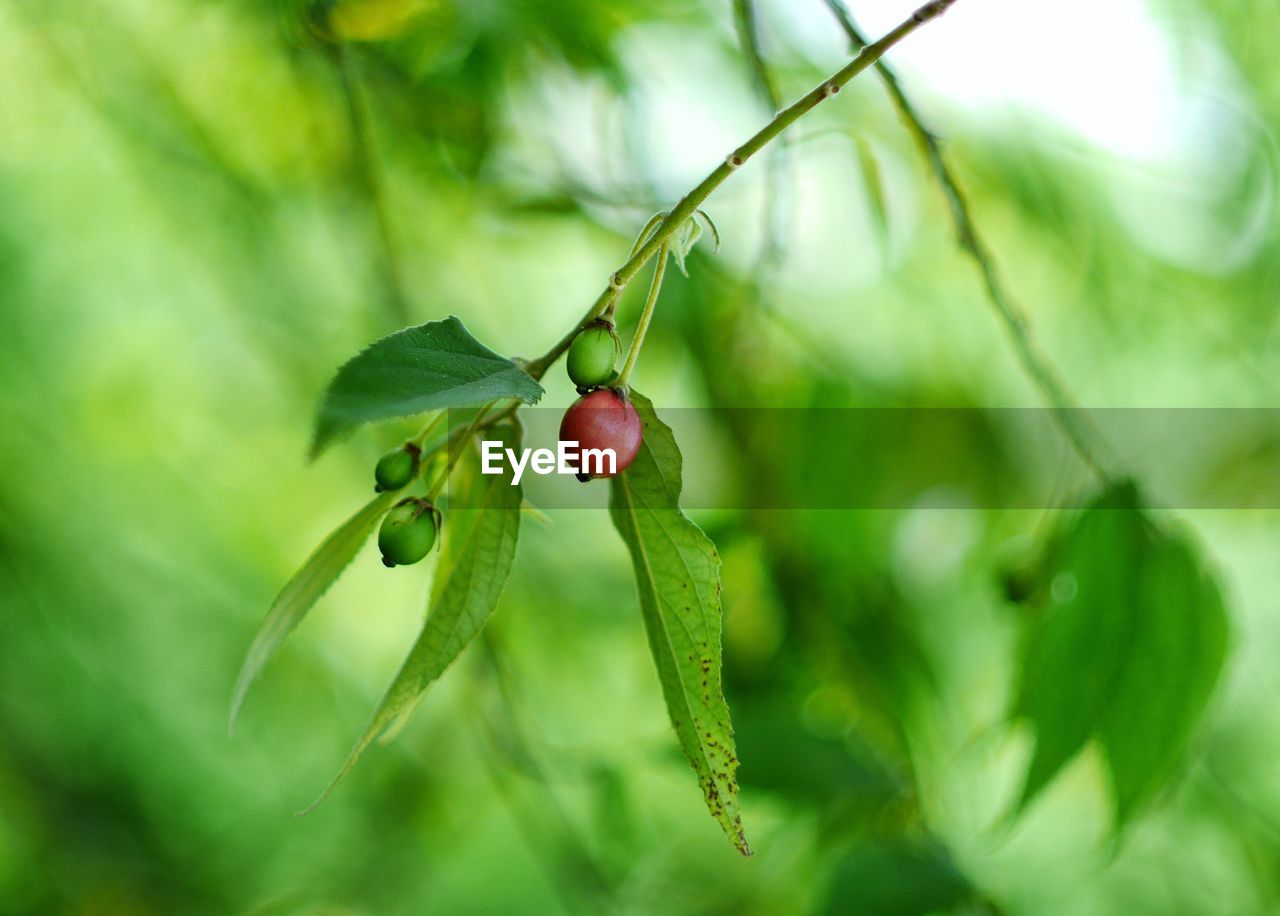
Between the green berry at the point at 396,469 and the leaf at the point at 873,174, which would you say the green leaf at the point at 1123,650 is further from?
the green berry at the point at 396,469

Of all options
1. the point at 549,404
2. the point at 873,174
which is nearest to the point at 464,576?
the point at 873,174

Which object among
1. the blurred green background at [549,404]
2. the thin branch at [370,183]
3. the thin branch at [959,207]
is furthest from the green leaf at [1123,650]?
the thin branch at [370,183]

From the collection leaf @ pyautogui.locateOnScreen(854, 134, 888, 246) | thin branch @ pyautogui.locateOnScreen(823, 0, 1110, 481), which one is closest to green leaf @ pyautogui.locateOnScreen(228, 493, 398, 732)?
thin branch @ pyautogui.locateOnScreen(823, 0, 1110, 481)

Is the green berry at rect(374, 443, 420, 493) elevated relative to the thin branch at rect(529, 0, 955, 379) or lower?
lower

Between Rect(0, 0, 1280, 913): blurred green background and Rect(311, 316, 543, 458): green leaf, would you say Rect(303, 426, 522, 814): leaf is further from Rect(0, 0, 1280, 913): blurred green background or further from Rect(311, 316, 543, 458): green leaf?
Rect(0, 0, 1280, 913): blurred green background

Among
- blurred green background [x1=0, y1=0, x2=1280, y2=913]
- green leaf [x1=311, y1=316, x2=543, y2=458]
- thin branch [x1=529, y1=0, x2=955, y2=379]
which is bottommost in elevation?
blurred green background [x1=0, y1=0, x2=1280, y2=913]

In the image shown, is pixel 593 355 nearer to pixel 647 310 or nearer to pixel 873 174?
pixel 647 310

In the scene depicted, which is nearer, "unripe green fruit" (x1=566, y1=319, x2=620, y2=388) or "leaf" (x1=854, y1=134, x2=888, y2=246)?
"unripe green fruit" (x1=566, y1=319, x2=620, y2=388)

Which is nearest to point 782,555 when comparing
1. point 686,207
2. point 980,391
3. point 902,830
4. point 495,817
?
point 902,830
